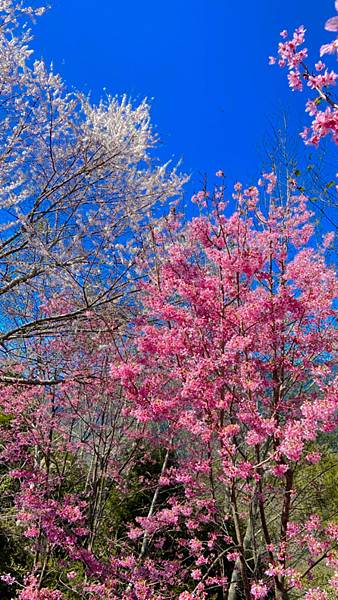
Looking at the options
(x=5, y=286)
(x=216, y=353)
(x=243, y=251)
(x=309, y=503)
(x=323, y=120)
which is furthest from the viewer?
(x=309, y=503)

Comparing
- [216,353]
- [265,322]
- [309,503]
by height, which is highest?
[265,322]

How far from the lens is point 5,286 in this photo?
5082 mm

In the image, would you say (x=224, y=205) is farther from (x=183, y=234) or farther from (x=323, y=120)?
(x=323, y=120)

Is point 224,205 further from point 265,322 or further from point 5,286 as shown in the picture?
point 5,286

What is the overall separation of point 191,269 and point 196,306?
0.50 metres

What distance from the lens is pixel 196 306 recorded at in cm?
432

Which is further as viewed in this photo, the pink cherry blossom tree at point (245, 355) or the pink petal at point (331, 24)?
the pink cherry blossom tree at point (245, 355)

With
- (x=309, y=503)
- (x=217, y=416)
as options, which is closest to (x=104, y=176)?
(x=217, y=416)

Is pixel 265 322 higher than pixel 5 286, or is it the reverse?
pixel 5 286

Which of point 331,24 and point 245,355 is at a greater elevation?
point 245,355

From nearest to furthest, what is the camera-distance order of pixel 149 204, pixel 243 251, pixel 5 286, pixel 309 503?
pixel 243 251
pixel 5 286
pixel 149 204
pixel 309 503

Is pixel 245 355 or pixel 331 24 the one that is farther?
pixel 245 355

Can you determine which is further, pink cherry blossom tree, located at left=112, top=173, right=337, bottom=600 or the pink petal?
pink cherry blossom tree, located at left=112, top=173, right=337, bottom=600

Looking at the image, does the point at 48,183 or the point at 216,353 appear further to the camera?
the point at 48,183
